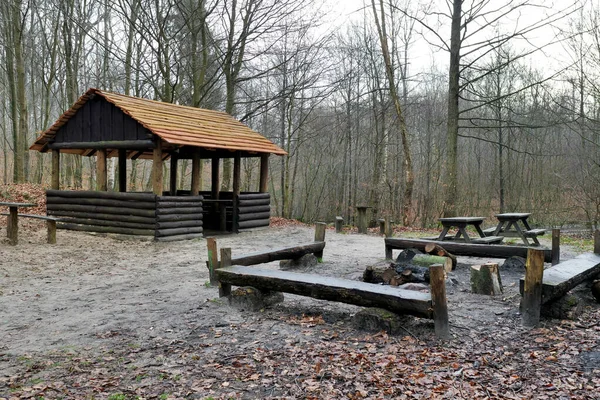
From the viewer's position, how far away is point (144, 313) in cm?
562

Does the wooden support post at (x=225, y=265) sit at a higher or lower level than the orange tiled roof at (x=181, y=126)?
lower

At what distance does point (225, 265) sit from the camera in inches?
249

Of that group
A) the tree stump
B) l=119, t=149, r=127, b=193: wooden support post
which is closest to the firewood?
the tree stump

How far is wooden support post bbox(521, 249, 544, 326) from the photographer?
477cm

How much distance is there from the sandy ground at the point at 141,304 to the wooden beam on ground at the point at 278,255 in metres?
0.39

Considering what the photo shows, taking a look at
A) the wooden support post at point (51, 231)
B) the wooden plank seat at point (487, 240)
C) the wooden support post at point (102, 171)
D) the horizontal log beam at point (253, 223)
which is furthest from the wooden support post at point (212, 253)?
the horizontal log beam at point (253, 223)

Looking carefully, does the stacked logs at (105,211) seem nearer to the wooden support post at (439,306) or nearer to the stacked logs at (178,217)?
the stacked logs at (178,217)

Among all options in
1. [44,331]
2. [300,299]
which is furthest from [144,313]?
[300,299]

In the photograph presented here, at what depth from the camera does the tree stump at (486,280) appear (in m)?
6.18

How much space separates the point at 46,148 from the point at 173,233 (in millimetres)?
5502

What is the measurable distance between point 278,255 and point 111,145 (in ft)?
23.7

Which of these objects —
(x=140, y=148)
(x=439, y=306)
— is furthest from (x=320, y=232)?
(x=140, y=148)

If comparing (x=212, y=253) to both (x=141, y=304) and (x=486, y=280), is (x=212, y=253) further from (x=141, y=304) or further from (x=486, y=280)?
(x=486, y=280)

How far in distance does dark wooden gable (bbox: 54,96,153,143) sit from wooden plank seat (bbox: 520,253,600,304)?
962 cm
